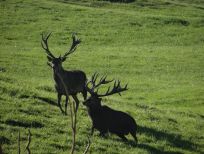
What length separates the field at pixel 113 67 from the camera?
14141 mm

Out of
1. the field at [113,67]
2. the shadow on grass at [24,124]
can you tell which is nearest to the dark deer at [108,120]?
the field at [113,67]

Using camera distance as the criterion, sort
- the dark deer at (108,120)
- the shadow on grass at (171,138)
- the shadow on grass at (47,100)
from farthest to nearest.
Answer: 1. the shadow on grass at (47,100)
2. the shadow on grass at (171,138)
3. the dark deer at (108,120)

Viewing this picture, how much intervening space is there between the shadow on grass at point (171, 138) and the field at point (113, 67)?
0.14 ft

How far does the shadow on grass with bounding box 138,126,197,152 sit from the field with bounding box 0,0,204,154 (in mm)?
41

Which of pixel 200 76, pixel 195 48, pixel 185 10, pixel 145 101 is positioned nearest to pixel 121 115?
pixel 145 101

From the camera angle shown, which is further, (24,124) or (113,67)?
(113,67)

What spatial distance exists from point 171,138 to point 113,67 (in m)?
25.7

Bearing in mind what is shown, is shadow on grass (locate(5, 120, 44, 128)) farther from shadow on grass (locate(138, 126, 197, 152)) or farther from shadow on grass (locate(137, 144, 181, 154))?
shadow on grass (locate(138, 126, 197, 152))

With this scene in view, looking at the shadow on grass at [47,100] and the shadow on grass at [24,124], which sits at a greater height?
the shadow on grass at [24,124]

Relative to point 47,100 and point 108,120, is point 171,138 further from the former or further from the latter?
point 47,100

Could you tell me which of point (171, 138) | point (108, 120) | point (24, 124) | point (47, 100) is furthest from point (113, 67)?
point (24, 124)

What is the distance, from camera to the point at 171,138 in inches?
612

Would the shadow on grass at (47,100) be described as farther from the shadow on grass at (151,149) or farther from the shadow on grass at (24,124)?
the shadow on grass at (151,149)

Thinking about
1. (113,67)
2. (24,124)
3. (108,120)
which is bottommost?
(113,67)
